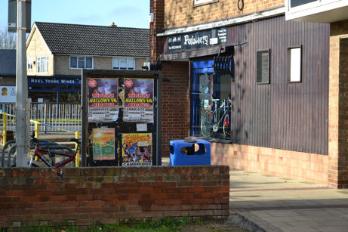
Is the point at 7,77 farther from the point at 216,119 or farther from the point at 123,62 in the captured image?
the point at 216,119

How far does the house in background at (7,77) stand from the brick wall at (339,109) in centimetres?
3974

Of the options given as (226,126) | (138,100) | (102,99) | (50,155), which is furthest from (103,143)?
(226,126)

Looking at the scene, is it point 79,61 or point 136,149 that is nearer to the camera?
point 136,149

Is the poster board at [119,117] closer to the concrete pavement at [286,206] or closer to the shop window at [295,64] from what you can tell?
the concrete pavement at [286,206]

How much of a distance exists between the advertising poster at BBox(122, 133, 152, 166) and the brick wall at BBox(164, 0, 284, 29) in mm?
5470

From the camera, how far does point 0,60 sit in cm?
6844

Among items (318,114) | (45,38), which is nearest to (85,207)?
(318,114)

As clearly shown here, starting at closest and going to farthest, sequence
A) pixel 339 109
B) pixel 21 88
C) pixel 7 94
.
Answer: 1. pixel 21 88
2. pixel 339 109
3. pixel 7 94

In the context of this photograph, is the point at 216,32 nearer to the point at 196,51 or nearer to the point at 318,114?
the point at 196,51

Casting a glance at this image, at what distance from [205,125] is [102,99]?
826 cm

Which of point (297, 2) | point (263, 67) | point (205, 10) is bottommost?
point (263, 67)

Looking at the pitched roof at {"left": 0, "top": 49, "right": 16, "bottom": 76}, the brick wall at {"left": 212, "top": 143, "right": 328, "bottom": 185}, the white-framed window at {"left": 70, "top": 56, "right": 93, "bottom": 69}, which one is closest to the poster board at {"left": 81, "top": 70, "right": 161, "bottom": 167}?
the brick wall at {"left": 212, "top": 143, "right": 328, "bottom": 185}

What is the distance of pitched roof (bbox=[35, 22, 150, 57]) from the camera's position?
61000mm

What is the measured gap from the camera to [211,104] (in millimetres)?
17562
